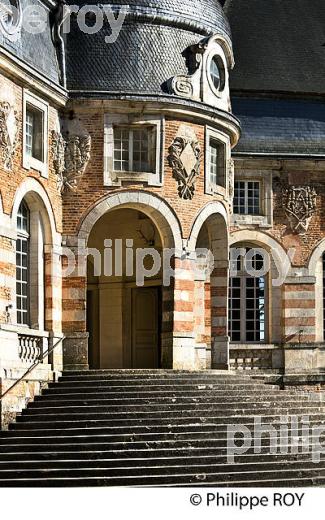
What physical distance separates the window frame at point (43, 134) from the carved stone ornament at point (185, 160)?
2.78 meters

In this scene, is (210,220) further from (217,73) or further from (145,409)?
(145,409)

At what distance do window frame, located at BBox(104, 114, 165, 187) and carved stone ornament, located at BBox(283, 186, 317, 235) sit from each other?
5878mm

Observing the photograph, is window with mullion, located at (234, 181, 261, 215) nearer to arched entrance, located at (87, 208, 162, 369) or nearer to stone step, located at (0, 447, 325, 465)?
arched entrance, located at (87, 208, 162, 369)

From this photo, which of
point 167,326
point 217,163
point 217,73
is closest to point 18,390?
point 167,326

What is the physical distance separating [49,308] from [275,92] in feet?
31.4

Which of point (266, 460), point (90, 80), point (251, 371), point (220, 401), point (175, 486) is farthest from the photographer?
point (251, 371)

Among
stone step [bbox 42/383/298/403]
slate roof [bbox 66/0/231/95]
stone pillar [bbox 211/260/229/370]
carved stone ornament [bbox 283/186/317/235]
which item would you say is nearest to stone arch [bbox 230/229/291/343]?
carved stone ornament [bbox 283/186/317/235]

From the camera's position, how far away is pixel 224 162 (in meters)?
29.3

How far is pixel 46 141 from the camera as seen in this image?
26203mm

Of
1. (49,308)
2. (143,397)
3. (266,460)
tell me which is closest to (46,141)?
(49,308)

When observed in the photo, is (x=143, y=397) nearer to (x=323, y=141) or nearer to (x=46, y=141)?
(x=46, y=141)

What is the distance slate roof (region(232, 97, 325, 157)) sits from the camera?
32469 mm

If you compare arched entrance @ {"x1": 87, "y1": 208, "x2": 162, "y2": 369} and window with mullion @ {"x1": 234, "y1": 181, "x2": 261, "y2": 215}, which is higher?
window with mullion @ {"x1": 234, "y1": 181, "x2": 261, "y2": 215}

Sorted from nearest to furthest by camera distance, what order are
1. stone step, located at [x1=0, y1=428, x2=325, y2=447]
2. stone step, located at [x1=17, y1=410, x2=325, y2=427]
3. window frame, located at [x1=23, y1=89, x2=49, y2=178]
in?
1. stone step, located at [x1=0, y1=428, x2=325, y2=447]
2. stone step, located at [x1=17, y1=410, x2=325, y2=427]
3. window frame, located at [x1=23, y1=89, x2=49, y2=178]
